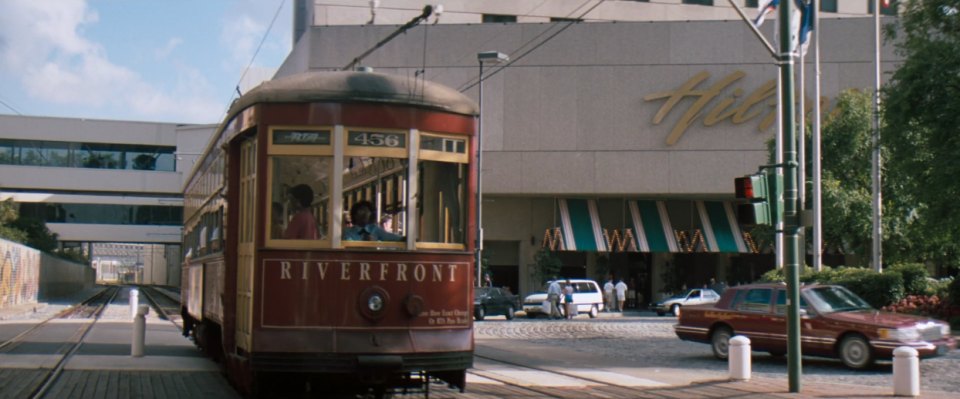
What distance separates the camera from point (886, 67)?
45.2 m

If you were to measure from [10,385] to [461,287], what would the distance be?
5.98 metres

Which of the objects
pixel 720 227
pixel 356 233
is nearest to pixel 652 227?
pixel 720 227

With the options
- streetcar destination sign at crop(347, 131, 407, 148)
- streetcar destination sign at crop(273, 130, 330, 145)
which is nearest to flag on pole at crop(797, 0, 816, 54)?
streetcar destination sign at crop(347, 131, 407, 148)

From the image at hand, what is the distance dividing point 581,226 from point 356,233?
37.3 metres

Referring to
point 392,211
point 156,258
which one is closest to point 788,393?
point 392,211

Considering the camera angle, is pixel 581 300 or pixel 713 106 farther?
pixel 713 106

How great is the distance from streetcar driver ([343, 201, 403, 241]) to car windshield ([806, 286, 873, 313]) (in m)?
9.98

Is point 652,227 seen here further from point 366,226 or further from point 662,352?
point 366,226

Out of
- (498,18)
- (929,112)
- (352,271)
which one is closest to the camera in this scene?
(352,271)

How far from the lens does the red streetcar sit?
9500mm

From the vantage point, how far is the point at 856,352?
16812 millimetres

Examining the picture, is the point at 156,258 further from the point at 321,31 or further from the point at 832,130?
the point at 832,130

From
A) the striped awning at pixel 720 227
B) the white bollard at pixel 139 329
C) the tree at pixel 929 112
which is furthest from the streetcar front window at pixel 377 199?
the striped awning at pixel 720 227

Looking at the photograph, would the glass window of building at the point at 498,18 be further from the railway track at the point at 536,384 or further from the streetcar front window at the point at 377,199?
the streetcar front window at the point at 377,199
